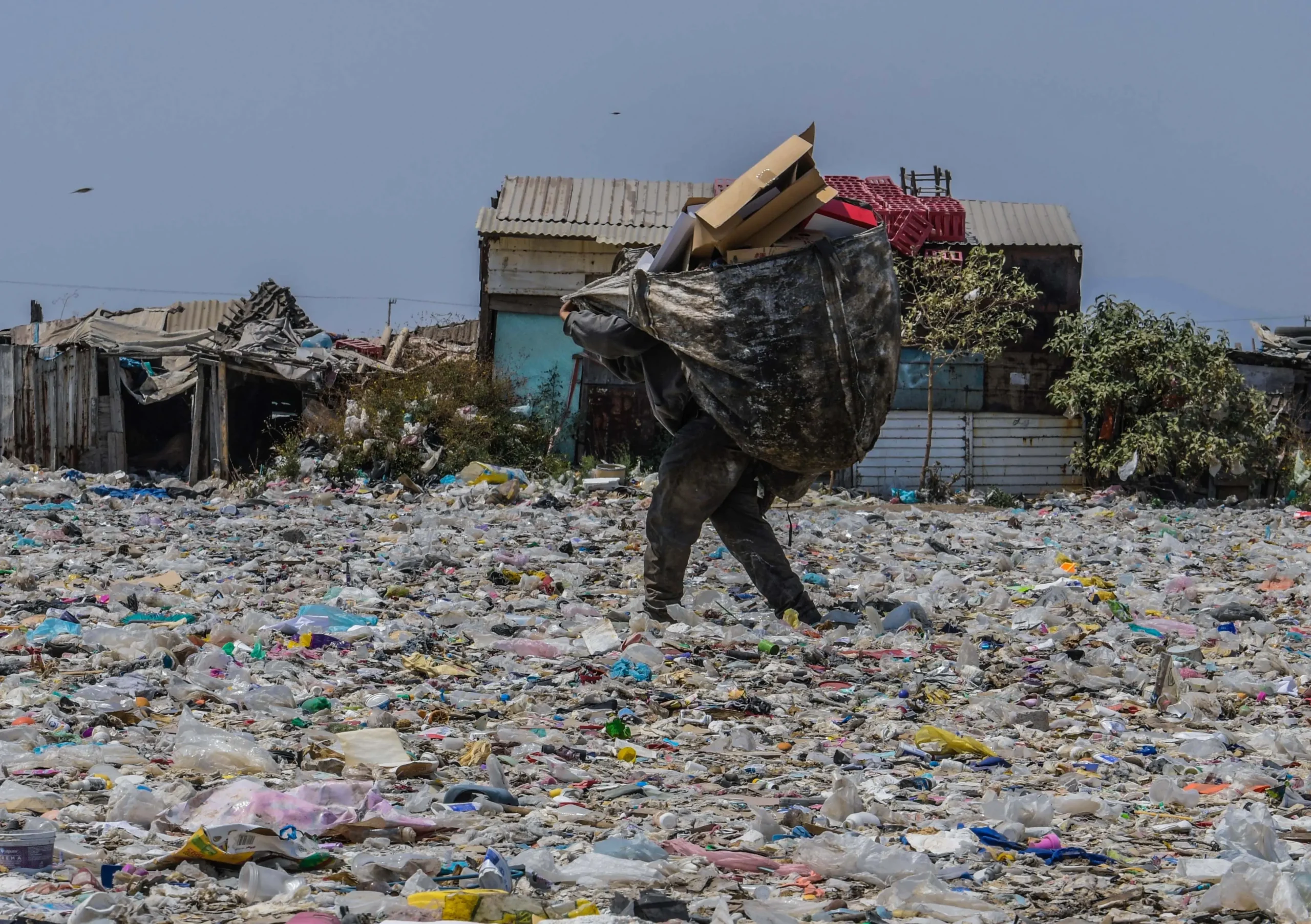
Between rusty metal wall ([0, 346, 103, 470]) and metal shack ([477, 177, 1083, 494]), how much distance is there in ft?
16.3

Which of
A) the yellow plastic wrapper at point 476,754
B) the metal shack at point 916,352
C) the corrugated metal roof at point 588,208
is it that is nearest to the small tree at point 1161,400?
the metal shack at point 916,352

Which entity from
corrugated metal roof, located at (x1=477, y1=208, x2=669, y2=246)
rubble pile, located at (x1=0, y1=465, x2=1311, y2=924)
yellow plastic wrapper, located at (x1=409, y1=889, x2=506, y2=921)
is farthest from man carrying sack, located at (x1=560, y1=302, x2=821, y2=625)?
corrugated metal roof, located at (x1=477, y1=208, x2=669, y2=246)

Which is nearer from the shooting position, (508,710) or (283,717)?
(283,717)

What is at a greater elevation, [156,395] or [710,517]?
[156,395]

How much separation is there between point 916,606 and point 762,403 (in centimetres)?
132

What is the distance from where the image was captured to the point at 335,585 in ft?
20.1

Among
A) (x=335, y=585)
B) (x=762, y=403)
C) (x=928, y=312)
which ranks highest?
(x=928, y=312)

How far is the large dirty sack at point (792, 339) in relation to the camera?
4.47 meters

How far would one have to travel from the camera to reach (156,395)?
16562 mm

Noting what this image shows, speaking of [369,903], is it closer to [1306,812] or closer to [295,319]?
[1306,812]

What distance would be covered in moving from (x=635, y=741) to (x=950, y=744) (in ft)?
2.82

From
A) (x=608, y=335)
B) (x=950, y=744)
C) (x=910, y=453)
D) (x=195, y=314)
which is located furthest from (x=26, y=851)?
(x=195, y=314)

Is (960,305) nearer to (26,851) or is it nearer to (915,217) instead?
(915,217)

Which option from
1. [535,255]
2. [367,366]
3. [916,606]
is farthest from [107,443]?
[916,606]
